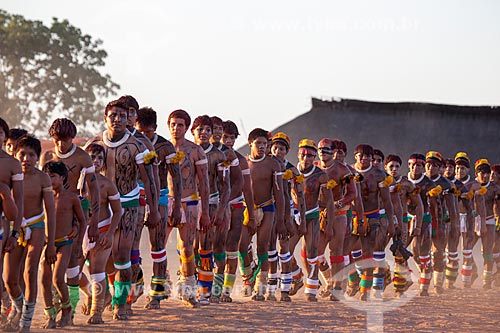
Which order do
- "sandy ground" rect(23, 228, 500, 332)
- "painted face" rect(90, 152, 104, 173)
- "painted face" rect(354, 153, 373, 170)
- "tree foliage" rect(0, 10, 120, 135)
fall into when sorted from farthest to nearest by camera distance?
"tree foliage" rect(0, 10, 120, 135), "painted face" rect(354, 153, 373, 170), "painted face" rect(90, 152, 104, 173), "sandy ground" rect(23, 228, 500, 332)

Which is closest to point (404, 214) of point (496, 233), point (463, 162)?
point (463, 162)

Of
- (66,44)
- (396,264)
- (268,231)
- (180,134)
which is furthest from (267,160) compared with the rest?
(66,44)

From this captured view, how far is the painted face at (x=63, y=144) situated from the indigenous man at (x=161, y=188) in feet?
5.39

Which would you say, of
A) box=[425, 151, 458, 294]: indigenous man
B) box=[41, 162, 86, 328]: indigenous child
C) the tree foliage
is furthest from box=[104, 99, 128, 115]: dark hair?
the tree foliage

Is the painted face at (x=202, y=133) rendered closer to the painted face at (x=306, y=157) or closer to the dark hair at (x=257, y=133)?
the dark hair at (x=257, y=133)

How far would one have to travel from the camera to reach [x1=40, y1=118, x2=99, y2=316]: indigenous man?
941cm

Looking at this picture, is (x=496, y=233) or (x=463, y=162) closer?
(x=463, y=162)

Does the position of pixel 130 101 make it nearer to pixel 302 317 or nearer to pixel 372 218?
pixel 302 317

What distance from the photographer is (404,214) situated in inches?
614

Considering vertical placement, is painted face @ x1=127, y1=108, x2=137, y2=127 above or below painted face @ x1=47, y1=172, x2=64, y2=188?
above

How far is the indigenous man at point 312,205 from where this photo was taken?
13.4m

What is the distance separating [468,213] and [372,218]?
4.03 meters

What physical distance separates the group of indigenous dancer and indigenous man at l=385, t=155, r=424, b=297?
3 cm

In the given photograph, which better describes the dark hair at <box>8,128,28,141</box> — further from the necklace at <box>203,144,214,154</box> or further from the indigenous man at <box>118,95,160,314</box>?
the necklace at <box>203,144,214,154</box>
